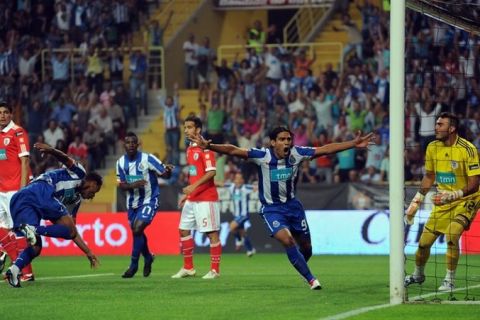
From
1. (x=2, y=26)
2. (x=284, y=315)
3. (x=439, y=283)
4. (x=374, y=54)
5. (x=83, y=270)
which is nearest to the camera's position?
(x=284, y=315)

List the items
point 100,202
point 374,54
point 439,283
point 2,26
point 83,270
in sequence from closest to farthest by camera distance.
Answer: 1. point 439,283
2. point 83,270
3. point 100,202
4. point 374,54
5. point 2,26

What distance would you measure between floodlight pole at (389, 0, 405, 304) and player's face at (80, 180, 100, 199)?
4626 mm

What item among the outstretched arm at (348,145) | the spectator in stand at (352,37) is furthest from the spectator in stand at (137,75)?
the outstretched arm at (348,145)

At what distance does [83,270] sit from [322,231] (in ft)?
25.9

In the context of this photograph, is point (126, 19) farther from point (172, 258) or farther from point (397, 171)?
point (397, 171)

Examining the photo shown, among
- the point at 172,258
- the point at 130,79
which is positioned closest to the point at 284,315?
the point at 172,258

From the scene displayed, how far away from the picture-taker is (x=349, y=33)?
35.5 metres

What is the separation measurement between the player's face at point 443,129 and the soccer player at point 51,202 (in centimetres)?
443

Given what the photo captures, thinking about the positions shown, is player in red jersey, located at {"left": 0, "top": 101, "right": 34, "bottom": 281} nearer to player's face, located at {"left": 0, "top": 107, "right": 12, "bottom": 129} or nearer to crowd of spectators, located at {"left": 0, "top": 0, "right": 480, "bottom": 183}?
player's face, located at {"left": 0, "top": 107, "right": 12, "bottom": 129}

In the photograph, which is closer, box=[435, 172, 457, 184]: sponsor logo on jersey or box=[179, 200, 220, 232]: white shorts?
box=[435, 172, 457, 184]: sponsor logo on jersey

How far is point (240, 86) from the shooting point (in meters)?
34.6

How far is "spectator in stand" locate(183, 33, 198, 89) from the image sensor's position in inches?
1463

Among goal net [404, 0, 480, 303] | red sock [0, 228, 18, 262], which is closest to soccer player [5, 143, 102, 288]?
red sock [0, 228, 18, 262]

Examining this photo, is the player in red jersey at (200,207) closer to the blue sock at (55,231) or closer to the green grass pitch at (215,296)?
the green grass pitch at (215,296)
